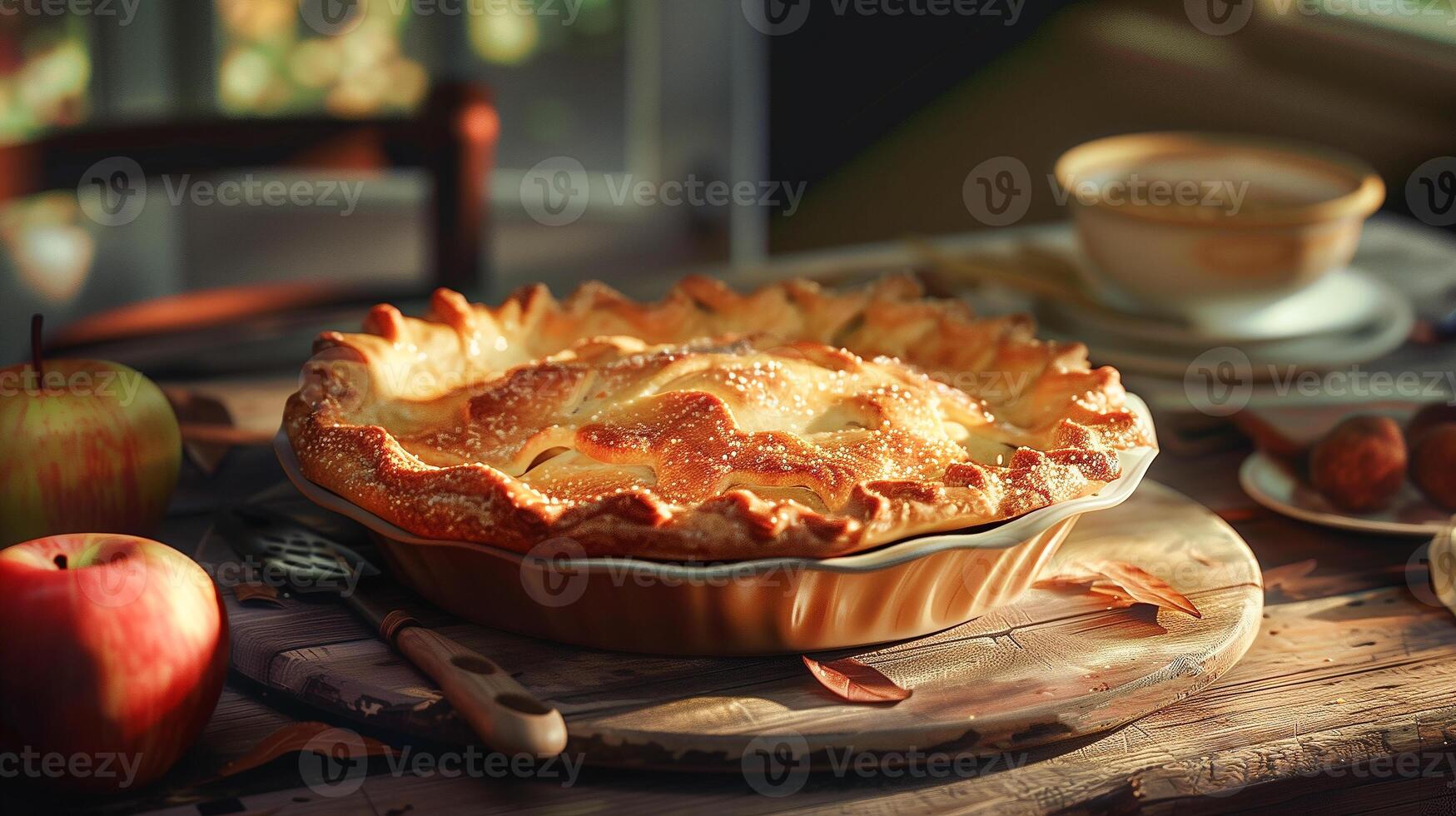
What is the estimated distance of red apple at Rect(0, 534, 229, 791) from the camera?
39.8 inches

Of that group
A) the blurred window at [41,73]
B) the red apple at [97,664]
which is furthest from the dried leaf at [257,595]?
the blurred window at [41,73]

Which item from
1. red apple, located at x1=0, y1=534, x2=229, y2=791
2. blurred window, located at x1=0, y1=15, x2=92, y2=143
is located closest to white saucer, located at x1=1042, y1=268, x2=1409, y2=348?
red apple, located at x1=0, y1=534, x2=229, y2=791

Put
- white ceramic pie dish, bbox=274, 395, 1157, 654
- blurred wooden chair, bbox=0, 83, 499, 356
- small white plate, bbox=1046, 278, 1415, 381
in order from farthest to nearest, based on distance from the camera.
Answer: blurred wooden chair, bbox=0, 83, 499, 356, small white plate, bbox=1046, 278, 1415, 381, white ceramic pie dish, bbox=274, 395, 1157, 654

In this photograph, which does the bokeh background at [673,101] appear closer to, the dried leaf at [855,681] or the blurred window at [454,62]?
the blurred window at [454,62]

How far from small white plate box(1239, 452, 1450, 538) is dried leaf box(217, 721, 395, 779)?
1.06 meters

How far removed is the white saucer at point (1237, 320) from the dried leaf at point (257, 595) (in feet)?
3.97

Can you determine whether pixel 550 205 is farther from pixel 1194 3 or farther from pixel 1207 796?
pixel 1207 796

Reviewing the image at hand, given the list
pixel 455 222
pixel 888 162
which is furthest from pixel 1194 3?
pixel 455 222

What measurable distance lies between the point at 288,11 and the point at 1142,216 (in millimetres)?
2881

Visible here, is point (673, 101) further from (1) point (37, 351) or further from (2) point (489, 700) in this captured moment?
(2) point (489, 700)

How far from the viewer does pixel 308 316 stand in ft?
7.75

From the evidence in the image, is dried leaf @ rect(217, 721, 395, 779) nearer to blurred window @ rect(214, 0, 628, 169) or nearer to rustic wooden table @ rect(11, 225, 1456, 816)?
rustic wooden table @ rect(11, 225, 1456, 816)

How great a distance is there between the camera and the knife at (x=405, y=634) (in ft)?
3.38

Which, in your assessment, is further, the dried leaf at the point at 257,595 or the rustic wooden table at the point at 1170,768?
the dried leaf at the point at 257,595
